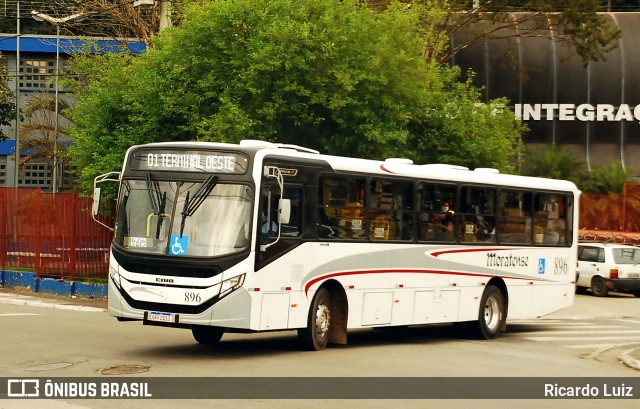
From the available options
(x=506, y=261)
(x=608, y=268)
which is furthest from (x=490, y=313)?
(x=608, y=268)

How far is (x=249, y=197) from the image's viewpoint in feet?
51.6

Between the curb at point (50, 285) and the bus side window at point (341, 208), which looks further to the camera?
the curb at point (50, 285)

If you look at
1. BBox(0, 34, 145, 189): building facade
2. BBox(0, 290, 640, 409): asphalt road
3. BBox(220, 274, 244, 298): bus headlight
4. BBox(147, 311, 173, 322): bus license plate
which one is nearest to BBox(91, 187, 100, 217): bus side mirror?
BBox(0, 290, 640, 409): asphalt road

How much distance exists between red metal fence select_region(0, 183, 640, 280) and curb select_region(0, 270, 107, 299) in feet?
0.89

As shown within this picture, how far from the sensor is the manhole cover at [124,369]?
1372cm

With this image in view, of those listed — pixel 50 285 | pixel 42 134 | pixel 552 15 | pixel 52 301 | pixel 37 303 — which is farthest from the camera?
pixel 42 134

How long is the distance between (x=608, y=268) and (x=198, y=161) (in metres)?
22.5

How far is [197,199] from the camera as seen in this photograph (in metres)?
15.7

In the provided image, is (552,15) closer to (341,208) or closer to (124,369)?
(341,208)

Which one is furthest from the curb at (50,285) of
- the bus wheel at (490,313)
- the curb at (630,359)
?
the curb at (630,359)

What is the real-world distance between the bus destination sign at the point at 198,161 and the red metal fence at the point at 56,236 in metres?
12.4

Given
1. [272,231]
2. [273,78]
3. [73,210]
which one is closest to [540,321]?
[273,78]

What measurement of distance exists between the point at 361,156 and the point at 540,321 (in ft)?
19.1

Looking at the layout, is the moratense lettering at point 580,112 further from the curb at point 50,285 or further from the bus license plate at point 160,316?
the bus license plate at point 160,316
